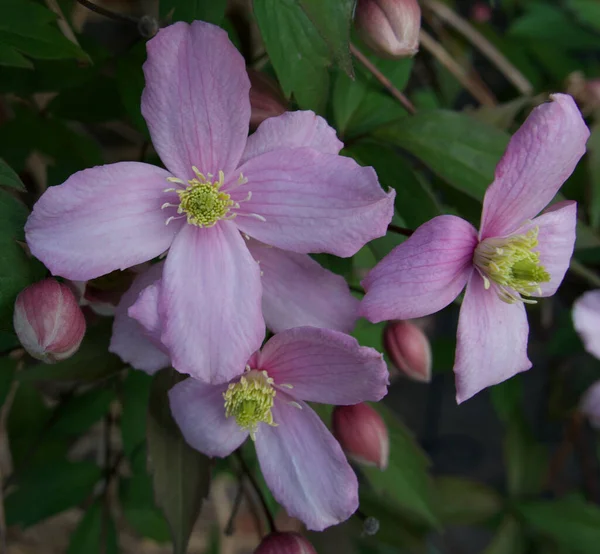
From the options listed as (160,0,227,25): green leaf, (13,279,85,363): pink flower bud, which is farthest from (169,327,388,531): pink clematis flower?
(160,0,227,25): green leaf

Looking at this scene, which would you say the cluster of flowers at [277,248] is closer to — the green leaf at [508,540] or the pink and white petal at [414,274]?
the pink and white petal at [414,274]

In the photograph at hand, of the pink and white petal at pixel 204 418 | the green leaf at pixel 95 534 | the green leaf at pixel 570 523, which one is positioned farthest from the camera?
the green leaf at pixel 570 523

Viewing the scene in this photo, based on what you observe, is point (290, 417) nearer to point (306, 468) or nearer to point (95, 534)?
point (306, 468)

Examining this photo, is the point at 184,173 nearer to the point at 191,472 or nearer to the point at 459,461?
the point at 191,472

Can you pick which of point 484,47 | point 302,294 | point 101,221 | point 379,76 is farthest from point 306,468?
point 484,47

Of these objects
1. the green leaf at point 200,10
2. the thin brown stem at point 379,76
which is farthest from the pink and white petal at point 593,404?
the green leaf at point 200,10

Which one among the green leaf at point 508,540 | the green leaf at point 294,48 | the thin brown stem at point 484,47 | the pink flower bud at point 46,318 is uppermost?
the green leaf at point 294,48
